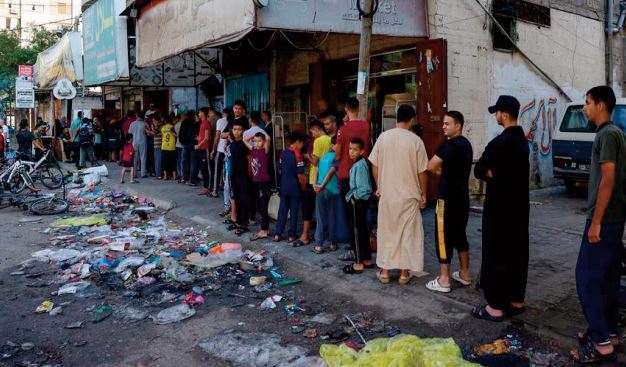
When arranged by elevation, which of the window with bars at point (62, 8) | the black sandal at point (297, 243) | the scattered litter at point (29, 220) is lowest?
the black sandal at point (297, 243)

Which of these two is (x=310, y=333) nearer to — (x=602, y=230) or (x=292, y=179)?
(x=602, y=230)

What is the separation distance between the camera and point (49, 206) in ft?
32.9

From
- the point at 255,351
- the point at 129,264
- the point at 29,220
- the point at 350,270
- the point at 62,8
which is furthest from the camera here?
the point at 62,8

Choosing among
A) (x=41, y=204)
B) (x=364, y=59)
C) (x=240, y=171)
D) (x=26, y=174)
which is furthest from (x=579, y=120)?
(x=26, y=174)

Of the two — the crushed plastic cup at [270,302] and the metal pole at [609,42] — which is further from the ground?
the metal pole at [609,42]

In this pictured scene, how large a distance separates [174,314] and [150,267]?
1365mm

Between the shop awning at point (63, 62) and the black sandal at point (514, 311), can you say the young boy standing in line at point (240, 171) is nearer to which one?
the black sandal at point (514, 311)

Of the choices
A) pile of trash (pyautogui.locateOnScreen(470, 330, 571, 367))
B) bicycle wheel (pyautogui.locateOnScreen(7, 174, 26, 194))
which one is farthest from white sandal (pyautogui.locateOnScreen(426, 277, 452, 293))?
bicycle wheel (pyautogui.locateOnScreen(7, 174, 26, 194))

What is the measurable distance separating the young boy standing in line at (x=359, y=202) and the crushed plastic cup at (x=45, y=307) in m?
3.01

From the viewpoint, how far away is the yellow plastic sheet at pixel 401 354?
3131 mm

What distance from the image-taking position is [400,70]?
10.2 meters

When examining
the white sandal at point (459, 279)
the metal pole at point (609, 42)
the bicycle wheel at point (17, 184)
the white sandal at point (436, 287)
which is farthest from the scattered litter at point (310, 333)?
the metal pole at point (609, 42)

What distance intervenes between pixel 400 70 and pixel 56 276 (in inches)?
275

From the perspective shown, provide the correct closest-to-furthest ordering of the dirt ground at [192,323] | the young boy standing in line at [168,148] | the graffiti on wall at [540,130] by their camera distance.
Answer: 1. the dirt ground at [192,323]
2. the graffiti on wall at [540,130]
3. the young boy standing in line at [168,148]
